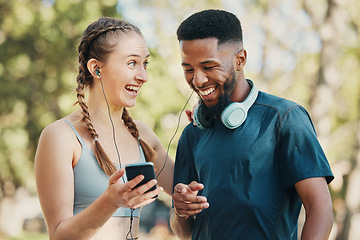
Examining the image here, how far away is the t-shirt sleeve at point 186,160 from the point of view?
287cm

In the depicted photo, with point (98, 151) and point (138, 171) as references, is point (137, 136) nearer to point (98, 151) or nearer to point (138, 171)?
point (98, 151)

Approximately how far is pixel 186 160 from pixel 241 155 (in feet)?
1.65

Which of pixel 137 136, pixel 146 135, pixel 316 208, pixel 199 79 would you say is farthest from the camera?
pixel 146 135

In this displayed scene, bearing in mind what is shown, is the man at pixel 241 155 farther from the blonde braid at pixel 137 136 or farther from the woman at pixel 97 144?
the blonde braid at pixel 137 136

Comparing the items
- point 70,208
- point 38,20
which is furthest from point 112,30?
point 38,20

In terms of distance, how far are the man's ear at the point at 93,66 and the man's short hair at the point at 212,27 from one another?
0.65 meters

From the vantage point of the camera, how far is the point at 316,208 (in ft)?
7.34

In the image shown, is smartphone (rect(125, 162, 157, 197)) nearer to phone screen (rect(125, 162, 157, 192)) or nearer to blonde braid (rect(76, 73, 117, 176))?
phone screen (rect(125, 162, 157, 192))

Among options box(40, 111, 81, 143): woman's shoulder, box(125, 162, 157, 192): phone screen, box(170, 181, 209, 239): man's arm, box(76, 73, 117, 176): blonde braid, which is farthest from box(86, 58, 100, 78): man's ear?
box(170, 181, 209, 239): man's arm

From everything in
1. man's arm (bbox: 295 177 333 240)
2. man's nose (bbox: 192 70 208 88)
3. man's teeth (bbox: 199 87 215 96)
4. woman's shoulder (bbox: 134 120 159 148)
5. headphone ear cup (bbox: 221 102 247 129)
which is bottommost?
man's arm (bbox: 295 177 333 240)

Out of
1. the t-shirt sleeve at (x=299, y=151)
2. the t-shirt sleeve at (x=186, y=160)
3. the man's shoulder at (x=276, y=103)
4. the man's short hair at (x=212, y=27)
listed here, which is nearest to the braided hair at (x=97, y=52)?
the t-shirt sleeve at (x=186, y=160)

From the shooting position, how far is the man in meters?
2.32

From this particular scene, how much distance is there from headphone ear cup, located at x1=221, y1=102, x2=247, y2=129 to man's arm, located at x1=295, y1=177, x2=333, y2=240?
18.3 inches

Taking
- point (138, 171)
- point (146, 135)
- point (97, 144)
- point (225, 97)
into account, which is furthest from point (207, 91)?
point (146, 135)
